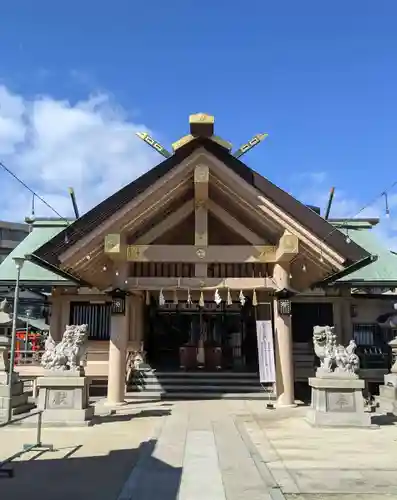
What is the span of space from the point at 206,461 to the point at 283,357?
25.3 feet

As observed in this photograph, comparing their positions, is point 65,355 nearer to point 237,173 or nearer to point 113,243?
point 113,243

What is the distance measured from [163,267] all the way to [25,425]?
6745 mm

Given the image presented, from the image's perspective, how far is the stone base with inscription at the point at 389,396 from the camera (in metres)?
14.4

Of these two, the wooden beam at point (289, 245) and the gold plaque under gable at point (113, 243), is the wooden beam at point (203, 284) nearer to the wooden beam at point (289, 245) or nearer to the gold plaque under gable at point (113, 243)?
the wooden beam at point (289, 245)

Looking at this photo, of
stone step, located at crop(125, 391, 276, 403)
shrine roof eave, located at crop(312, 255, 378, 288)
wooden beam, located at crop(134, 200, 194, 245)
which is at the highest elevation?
wooden beam, located at crop(134, 200, 194, 245)

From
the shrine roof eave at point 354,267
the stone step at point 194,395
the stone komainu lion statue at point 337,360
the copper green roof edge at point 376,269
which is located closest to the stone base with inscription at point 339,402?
the stone komainu lion statue at point 337,360

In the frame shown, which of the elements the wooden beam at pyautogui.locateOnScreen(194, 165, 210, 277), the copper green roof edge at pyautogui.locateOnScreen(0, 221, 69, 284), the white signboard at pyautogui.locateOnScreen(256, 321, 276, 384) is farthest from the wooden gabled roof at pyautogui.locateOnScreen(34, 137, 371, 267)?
the copper green roof edge at pyautogui.locateOnScreen(0, 221, 69, 284)

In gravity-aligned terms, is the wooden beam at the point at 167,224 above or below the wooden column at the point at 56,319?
above

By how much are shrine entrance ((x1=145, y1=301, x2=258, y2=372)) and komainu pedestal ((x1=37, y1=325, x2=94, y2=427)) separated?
9250mm

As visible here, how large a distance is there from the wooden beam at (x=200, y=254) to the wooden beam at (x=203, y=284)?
0.61 metres

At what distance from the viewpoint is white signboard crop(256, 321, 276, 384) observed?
15.2 meters

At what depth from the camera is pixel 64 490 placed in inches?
254

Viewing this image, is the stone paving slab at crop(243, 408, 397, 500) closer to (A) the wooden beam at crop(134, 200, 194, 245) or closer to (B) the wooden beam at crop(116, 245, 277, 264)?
Answer: (B) the wooden beam at crop(116, 245, 277, 264)

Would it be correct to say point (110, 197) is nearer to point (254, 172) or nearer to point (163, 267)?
point (163, 267)
